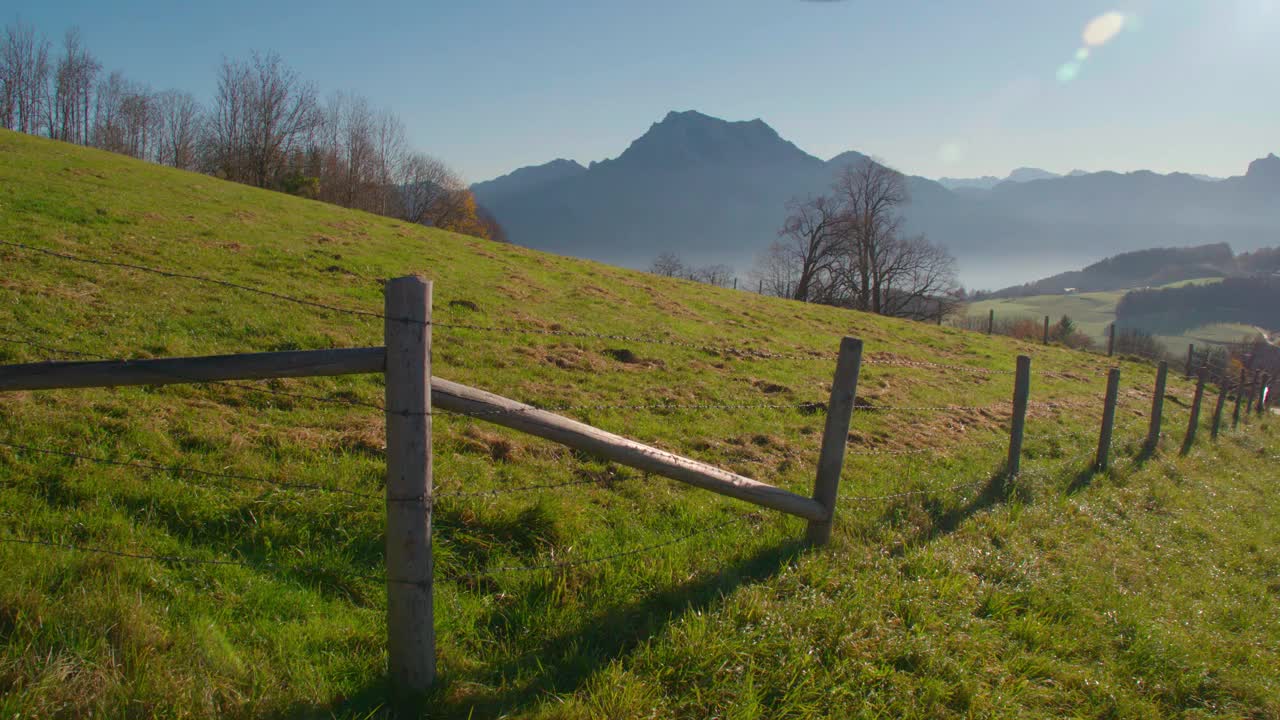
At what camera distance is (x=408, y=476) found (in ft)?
9.21

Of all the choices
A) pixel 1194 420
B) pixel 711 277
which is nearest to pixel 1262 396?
pixel 1194 420

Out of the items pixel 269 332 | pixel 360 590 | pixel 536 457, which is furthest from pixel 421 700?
pixel 269 332

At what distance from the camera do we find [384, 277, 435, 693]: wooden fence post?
9.03 ft

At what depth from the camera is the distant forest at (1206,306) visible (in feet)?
524

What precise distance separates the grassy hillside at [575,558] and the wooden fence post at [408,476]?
0.32 metres

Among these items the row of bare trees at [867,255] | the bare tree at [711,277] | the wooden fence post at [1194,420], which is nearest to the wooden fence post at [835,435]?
the wooden fence post at [1194,420]

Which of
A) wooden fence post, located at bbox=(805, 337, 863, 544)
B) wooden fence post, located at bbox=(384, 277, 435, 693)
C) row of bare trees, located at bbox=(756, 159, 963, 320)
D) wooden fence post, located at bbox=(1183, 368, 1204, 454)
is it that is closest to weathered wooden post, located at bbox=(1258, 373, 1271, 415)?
wooden fence post, located at bbox=(1183, 368, 1204, 454)

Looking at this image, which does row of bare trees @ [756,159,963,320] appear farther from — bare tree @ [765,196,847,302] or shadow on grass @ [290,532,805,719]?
shadow on grass @ [290,532,805,719]

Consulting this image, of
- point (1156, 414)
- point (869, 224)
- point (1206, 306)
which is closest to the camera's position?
point (1156, 414)

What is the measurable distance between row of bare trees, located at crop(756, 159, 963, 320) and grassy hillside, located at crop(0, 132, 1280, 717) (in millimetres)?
40781

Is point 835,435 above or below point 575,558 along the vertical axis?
above

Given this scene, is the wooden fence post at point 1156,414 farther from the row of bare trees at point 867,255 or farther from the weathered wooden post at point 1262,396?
the row of bare trees at point 867,255

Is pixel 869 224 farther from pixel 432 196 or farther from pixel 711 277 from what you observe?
pixel 432 196

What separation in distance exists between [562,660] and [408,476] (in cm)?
136
